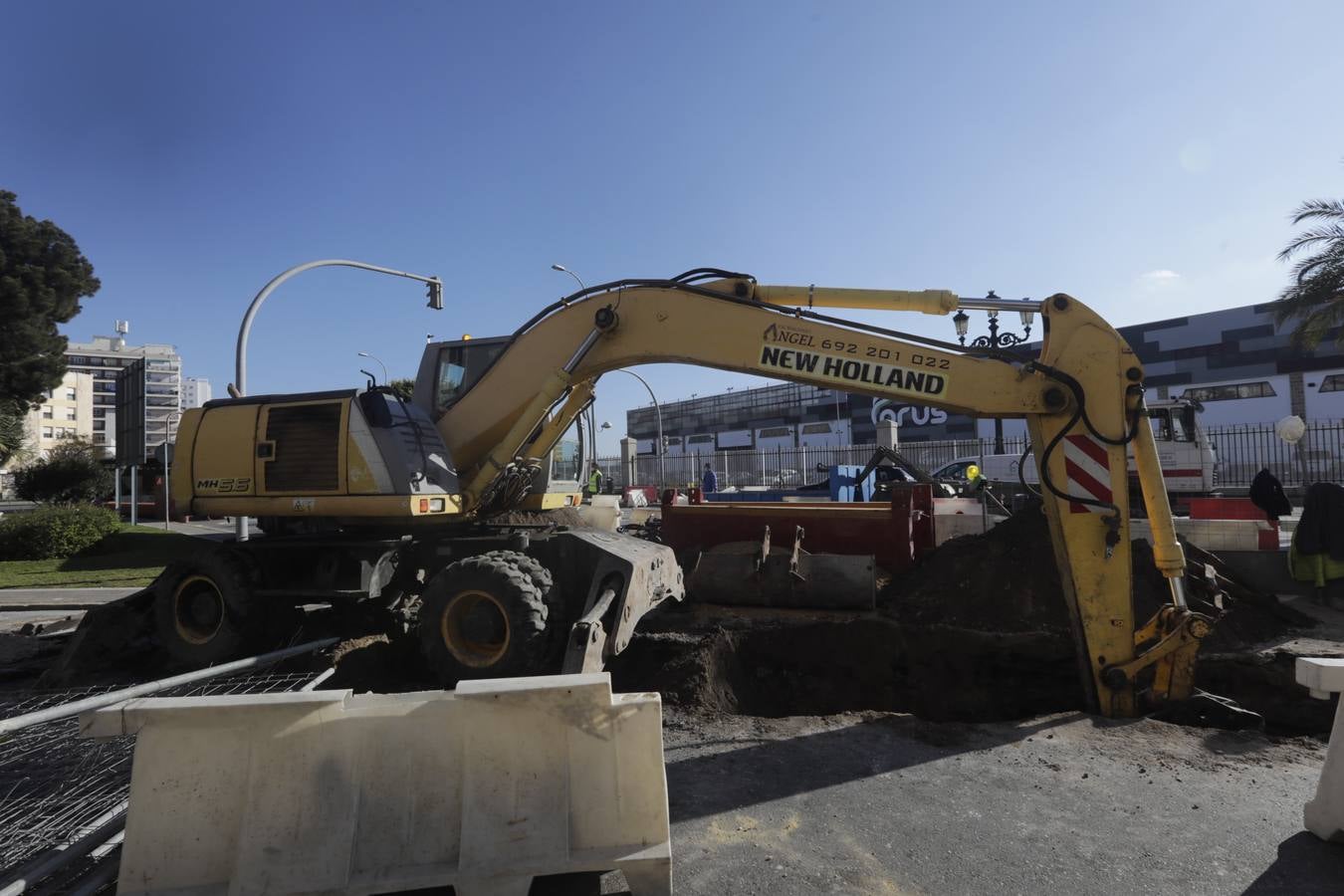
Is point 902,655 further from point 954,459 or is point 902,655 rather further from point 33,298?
point 33,298

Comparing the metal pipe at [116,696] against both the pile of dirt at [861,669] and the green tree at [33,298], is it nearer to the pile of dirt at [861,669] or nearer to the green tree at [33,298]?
the pile of dirt at [861,669]

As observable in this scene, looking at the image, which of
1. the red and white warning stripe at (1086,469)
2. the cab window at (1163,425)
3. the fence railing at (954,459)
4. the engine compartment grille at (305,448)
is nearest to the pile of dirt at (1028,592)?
the red and white warning stripe at (1086,469)

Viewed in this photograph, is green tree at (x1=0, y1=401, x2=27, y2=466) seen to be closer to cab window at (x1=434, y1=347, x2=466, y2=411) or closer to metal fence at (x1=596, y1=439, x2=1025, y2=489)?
metal fence at (x1=596, y1=439, x2=1025, y2=489)

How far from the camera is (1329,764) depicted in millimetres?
3215

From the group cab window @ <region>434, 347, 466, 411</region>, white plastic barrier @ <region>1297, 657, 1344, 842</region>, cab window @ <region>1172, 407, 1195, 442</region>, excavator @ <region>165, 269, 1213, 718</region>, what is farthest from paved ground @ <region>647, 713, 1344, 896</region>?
cab window @ <region>1172, 407, 1195, 442</region>

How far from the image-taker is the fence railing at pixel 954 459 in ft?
68.8

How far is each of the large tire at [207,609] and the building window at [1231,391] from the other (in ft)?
132

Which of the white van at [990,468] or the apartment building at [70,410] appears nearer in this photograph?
the white van at [990,468]

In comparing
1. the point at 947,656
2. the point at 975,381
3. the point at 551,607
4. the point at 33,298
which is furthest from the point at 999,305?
the point at 33,298

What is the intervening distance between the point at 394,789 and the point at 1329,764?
406cm

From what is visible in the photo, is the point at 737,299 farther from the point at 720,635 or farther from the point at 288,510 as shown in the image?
the point at 288,510

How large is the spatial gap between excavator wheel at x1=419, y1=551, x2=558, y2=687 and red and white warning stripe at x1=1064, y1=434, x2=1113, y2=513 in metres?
3.90

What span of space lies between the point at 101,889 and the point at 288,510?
3757 millimetres

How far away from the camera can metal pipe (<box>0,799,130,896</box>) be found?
2648 millimetres
